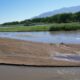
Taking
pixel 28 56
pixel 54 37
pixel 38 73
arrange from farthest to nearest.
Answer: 1. pixel 54 37
2. pixel 28 56
3. pixel 38 73

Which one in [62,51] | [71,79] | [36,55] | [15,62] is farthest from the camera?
[62,51]

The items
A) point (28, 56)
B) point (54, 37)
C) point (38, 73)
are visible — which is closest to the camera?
point (38, 73)

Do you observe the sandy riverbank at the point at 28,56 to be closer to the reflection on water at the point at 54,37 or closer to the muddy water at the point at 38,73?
the muddy water at the point at 38,73

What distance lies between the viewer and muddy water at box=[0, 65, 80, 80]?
37.8 feet

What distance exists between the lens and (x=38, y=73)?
Answer: 12461 millimetres

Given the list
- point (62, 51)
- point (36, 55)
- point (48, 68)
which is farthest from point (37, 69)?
point (62, 51)

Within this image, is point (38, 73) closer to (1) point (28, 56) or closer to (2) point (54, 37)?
(1) point (28, 56)

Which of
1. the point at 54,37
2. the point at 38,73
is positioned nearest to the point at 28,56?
the point at 38,73

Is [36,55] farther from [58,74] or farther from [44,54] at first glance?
[58,74]

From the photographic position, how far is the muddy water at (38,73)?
1152 cm

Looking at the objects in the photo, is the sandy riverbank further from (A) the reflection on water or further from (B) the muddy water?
(A) the reflection on water

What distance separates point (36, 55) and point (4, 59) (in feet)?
8.43

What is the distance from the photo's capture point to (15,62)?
14.5 m

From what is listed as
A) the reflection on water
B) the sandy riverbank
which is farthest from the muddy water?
the reflection on water
